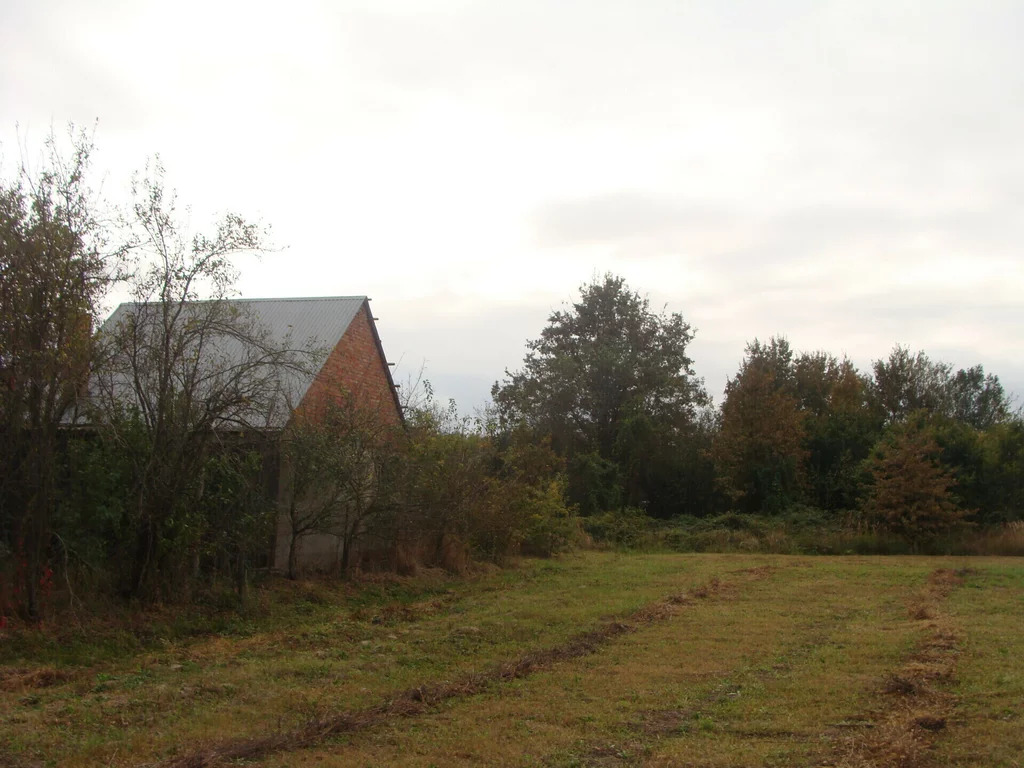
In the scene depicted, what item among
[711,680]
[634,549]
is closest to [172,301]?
[711,680]

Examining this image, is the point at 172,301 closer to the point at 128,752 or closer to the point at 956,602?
the point at 128,752

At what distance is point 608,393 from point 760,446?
7784 mm

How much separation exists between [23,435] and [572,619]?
747 centimetres

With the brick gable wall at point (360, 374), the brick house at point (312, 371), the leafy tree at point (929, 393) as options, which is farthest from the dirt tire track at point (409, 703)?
the leafy tree at point (929, 393)

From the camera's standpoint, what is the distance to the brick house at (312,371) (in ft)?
43.1

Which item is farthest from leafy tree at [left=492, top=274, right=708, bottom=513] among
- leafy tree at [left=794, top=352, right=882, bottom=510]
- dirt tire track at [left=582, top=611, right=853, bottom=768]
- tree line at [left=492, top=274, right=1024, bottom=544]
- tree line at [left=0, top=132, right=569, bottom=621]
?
dirt tire track at [left=582, top=611, right=853, bottom=768]

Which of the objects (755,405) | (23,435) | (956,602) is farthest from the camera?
(755,405)

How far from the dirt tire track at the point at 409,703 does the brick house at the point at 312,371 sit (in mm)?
5674

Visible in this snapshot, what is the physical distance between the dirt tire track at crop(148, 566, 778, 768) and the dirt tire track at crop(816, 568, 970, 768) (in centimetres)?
318

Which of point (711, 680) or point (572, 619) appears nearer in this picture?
point (711, 680)

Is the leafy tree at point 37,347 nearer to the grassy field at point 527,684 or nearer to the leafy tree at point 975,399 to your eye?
the grassy field at point 527,684

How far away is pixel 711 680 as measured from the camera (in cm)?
827

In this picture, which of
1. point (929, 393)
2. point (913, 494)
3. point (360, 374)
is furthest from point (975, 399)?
point (360, 374)

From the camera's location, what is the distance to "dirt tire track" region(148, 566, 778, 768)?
19.0ft
